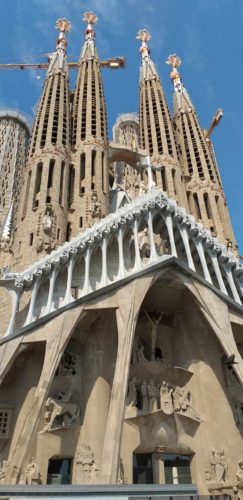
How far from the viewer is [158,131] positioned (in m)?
29.4

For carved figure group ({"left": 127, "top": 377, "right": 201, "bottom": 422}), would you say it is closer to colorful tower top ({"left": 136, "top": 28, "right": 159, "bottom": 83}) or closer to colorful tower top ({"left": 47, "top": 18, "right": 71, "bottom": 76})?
colorful tower top ({"left": 47, "top": 18, "right": 71, "bottom": 76})

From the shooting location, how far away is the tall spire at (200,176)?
23812 mm

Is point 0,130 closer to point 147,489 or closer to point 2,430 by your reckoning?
point 2,430

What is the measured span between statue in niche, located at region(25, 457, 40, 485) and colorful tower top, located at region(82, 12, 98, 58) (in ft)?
94.6

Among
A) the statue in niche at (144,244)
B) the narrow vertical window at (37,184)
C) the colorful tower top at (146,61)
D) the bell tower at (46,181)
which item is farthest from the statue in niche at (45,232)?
the colorful tower top at (146,61)

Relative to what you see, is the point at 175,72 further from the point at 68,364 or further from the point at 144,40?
the point at 68,364

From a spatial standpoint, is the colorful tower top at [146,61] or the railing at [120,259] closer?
the railing at [120,259]

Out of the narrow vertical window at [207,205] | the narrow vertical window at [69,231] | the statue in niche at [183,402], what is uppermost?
the narrow vertical window at [207,205]

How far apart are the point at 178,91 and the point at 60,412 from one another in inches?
1127

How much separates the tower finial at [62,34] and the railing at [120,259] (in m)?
19.7

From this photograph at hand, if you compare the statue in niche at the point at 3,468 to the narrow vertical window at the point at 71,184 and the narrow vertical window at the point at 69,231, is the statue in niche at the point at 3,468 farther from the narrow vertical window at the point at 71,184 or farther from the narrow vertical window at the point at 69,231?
the narrow vertical window at the point at 71,184

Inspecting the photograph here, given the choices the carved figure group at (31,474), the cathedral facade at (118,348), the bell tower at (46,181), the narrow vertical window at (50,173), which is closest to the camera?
the carved figure group at (31,474)

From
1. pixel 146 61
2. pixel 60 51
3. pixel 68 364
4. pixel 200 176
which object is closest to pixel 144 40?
pixel 146 61

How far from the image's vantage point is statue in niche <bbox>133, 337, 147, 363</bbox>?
1609cm
